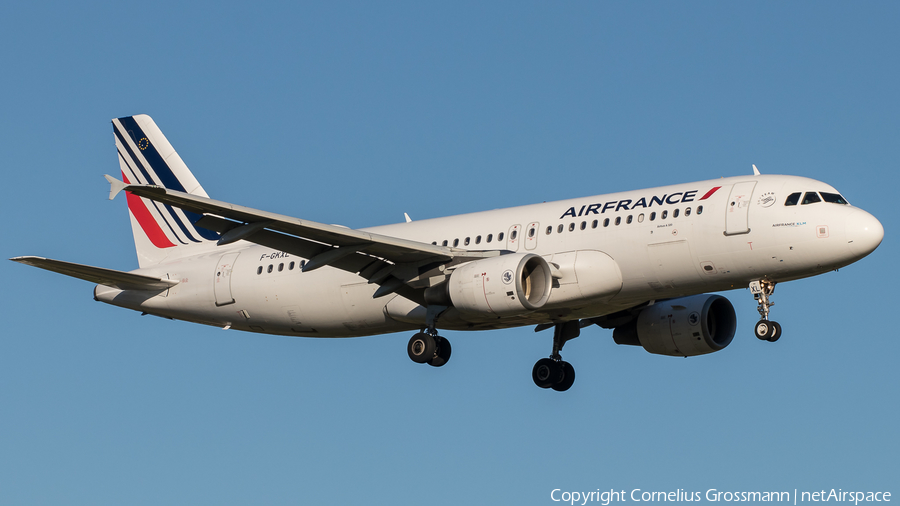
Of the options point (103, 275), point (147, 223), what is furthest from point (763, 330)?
point (147, 223)

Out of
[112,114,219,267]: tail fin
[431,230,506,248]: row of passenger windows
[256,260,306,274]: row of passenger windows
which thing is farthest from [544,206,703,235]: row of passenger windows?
[112,114,219,267]: tail fin

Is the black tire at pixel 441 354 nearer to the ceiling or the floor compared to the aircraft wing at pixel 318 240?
nearer to the floor

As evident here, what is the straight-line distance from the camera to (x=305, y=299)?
126 feet

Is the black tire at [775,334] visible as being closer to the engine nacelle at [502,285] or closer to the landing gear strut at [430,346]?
the engine nacelle at [502,285]

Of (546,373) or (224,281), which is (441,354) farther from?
(224,281)

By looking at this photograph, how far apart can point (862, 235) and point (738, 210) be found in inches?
→ 128

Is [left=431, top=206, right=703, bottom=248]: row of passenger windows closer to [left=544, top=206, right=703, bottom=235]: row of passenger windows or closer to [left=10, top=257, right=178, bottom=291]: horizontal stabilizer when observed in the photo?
[left=544, top=206, right=703, bottom=235]: row of passenger windows

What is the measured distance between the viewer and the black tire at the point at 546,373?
3975 centimetres

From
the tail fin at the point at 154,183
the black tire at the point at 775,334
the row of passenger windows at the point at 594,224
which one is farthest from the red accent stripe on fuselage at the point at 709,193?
the tail fin at the point at 154,183

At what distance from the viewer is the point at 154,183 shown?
4506cm

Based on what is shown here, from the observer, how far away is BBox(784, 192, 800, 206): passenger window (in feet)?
105

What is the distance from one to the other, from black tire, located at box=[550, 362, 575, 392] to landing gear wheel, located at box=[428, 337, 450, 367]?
500cm

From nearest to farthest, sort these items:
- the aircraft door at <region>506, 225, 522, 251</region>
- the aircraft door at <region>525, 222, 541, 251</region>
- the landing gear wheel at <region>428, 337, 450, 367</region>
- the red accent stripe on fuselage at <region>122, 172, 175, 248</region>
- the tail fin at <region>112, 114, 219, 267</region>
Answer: the aircraft door at <region>525, 222, 541, 251</region> < the aircraft door at <region>506, 225, 522, 251</region> < the landing gear wheel at <region>428, 337, 450, 367</region> < the tail fin at <region>112, 114, 219, 267</region> < the red accent stripe on fuselage at <region>122, 172, 175, 248</region>

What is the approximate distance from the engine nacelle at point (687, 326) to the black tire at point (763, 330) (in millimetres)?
6452
